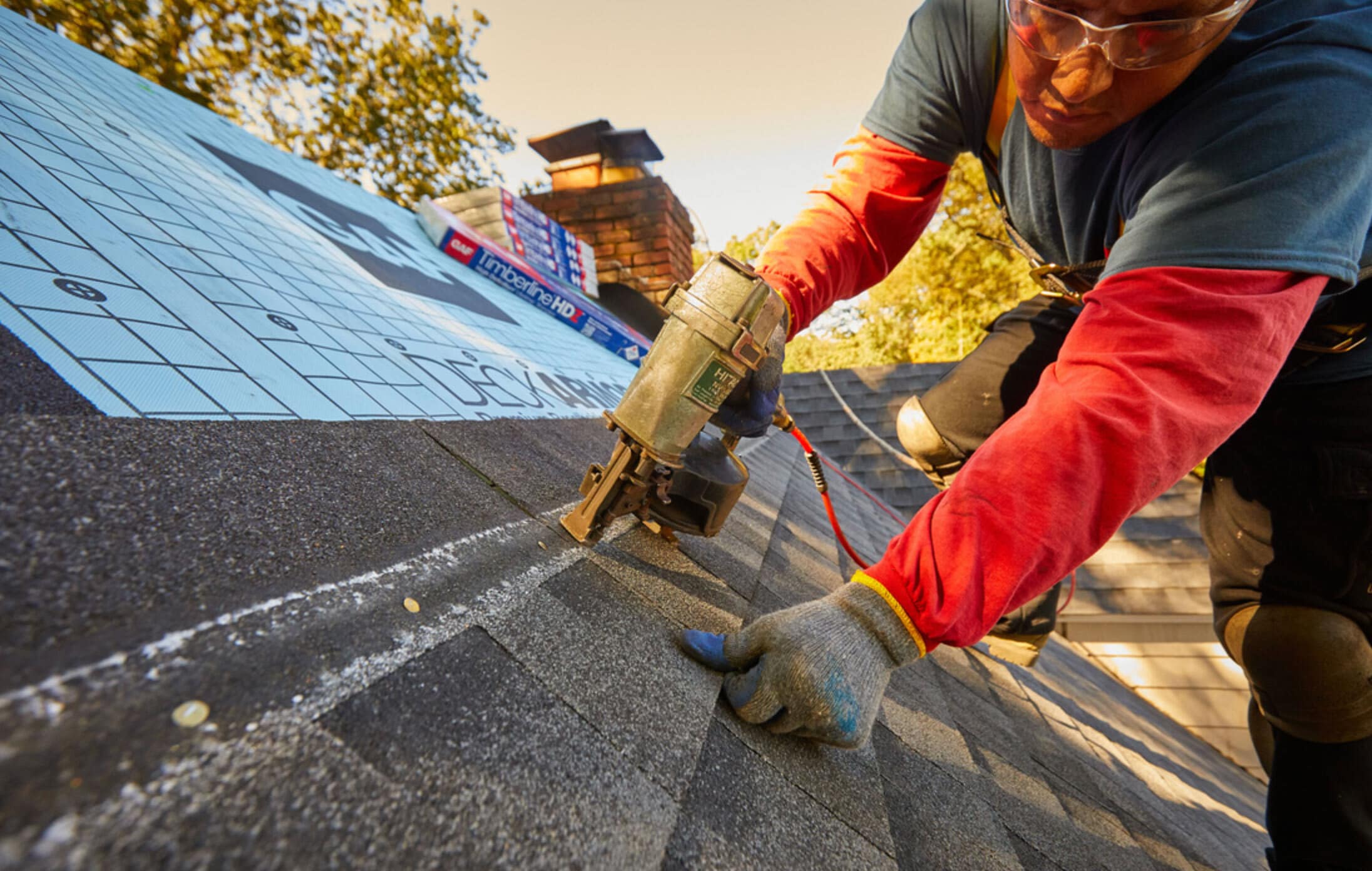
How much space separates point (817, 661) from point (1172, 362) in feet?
2.45

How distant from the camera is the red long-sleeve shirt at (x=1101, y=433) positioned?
0.89 m

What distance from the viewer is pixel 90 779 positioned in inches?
15.6

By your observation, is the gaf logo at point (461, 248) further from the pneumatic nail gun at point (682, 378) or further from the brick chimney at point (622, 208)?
the pneumatic nail gun at point (682, 378)

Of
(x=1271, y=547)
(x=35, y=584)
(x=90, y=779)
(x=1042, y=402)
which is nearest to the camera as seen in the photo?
(x=90, y=779)

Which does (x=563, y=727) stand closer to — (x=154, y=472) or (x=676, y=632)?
(x=676, y=632)

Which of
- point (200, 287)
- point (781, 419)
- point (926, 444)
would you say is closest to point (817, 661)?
point (781, 419)

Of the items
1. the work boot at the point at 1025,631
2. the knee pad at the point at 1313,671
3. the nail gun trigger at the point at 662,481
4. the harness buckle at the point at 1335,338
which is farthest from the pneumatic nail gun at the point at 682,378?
the work boot at the point at 1025,631

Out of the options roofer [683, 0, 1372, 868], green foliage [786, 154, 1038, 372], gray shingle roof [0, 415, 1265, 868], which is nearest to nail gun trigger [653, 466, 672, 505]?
gray shingle roof [0, 415, 1265, 868]

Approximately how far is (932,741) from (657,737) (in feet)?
3.01

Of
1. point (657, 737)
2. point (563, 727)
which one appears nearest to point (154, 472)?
point (563, 727)

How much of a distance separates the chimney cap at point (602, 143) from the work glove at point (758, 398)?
706 cm

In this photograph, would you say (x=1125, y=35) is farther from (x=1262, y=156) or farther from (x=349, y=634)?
(x=349, y=634)

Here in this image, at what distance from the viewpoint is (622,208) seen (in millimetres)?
7547

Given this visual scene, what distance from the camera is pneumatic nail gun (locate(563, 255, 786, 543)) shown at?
3.92 ft
